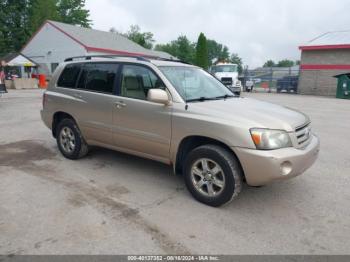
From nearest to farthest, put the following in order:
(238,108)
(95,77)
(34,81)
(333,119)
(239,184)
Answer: (239,184)
(238,108)
(95,77)
(333,119)
(34,81)

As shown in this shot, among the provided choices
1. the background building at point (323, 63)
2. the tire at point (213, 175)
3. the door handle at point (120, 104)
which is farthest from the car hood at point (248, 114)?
the background building at point (323, 63)

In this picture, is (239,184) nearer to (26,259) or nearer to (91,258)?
(91,258)

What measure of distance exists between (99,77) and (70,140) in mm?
1337

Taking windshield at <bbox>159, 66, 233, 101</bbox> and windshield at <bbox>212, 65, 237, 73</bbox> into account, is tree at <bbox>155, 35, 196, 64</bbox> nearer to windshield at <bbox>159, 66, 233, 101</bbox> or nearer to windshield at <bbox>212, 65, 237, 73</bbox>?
windshield at <bbox>212, 65, 237, 73</bbox>

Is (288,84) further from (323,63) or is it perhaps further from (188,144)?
(188,144)

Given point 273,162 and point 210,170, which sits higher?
point 273,162

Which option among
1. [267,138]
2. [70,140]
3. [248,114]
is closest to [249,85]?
[70,140]

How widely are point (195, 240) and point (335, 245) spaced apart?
4.54 feet

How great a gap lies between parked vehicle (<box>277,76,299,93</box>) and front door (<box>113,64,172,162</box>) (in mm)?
25904

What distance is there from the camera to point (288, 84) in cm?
2775

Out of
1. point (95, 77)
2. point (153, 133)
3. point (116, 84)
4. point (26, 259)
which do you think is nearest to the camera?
point (26, 259)

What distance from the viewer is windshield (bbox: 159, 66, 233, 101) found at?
13.9 ft

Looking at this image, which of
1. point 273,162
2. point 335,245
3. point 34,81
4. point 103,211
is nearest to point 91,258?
point 103,211

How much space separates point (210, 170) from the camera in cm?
375
